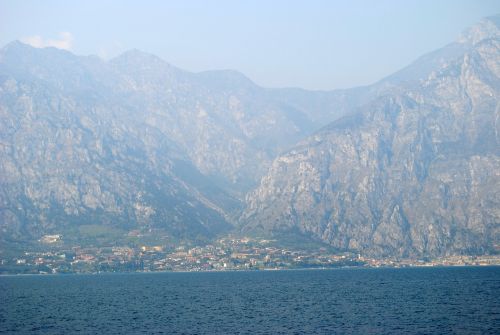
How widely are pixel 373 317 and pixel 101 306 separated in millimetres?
78656

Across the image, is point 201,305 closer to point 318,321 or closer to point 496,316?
point 318,321

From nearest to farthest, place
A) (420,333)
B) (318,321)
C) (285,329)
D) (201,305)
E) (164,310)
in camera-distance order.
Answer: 1. (420,333)
2. (285,329)
3. (318,321)
4. (164,310)
5. (201,305)

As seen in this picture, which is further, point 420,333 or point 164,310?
point 164,310

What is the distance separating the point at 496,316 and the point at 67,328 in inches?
3549

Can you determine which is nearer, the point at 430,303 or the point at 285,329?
the point at 285,329

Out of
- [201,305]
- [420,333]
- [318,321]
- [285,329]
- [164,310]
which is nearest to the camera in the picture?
[420,333]

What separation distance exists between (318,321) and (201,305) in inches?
1999

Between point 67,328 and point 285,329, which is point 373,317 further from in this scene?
point 67,328

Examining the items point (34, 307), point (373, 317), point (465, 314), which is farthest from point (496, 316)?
point (34, 307)

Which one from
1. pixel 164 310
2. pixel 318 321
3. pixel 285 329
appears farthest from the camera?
pixel 164 310

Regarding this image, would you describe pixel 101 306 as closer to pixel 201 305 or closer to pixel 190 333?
pixel 201 305

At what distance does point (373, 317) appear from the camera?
15975 cm

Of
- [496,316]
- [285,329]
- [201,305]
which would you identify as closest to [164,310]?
[201,305]

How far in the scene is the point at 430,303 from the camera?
188500 mm
